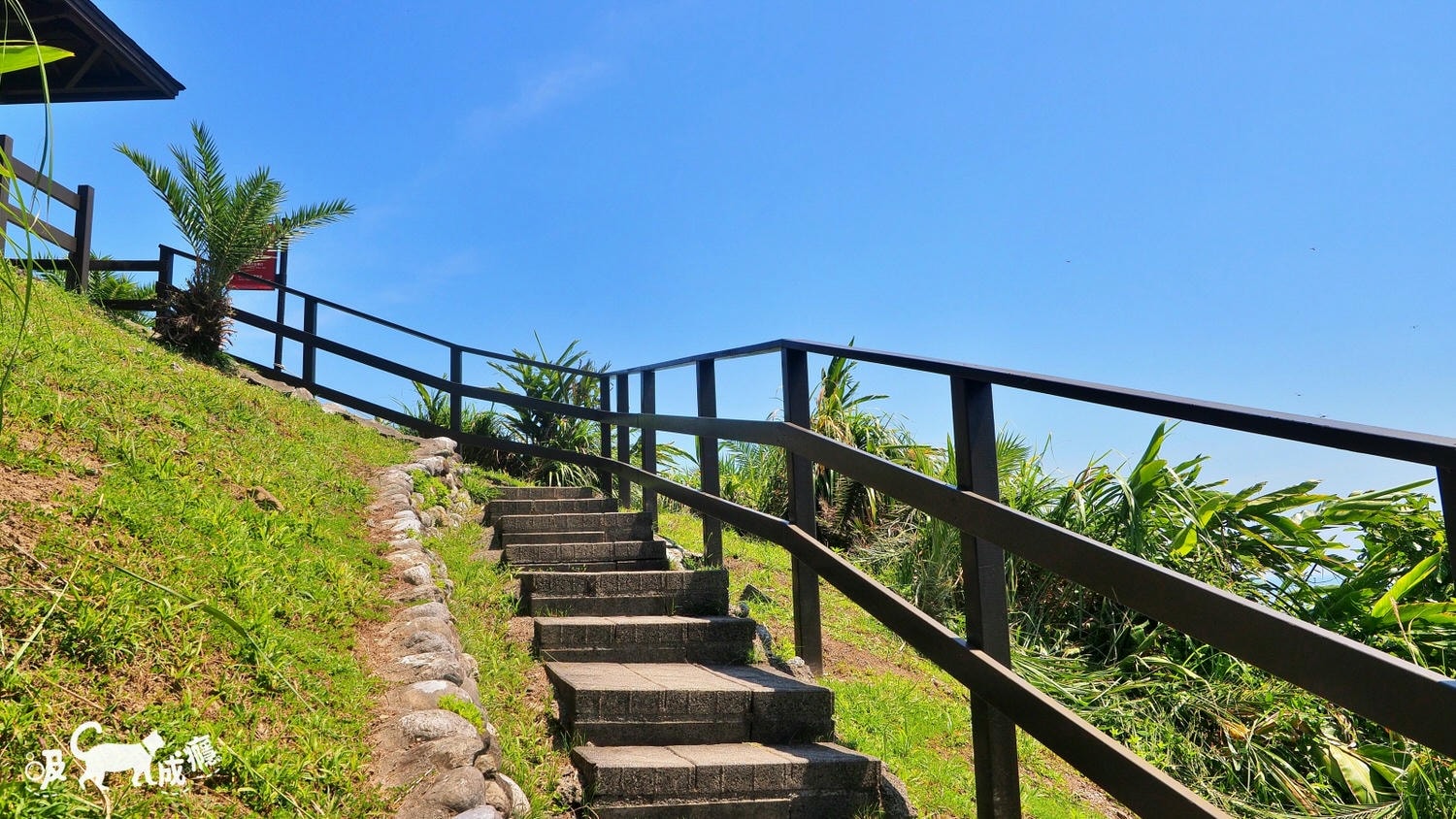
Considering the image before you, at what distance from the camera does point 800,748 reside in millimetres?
4270

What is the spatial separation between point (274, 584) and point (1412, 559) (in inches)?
247

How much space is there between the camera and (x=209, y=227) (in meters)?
11.7

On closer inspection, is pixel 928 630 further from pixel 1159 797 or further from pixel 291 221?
pixel 291 221

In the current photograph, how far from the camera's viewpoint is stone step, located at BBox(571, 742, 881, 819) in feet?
12.4

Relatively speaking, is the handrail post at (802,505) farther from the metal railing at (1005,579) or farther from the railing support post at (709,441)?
the railing support post at (709,441)

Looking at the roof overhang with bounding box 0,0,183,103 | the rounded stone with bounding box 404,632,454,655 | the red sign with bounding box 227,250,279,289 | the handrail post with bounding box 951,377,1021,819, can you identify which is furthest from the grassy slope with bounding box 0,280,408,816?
the roof overhang with bounding box 0,0,183,103

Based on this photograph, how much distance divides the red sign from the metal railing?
28.1ft

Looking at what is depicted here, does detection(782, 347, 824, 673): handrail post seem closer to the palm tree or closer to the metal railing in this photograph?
the metal railing

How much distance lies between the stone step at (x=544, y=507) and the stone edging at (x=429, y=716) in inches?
79.4

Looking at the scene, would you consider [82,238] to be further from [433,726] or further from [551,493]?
[433,726]

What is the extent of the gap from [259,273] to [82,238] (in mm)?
3303

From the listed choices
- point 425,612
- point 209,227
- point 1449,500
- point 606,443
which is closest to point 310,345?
point 209,227

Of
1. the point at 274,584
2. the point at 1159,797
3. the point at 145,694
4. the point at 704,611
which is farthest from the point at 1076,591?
the point at 145,694

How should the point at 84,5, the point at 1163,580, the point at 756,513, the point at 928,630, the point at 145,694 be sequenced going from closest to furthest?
1. the point at 1163,580
2. the point at 145,694
3. the point at 928,630
4. the point at 756,513
5. the point at 84,5
